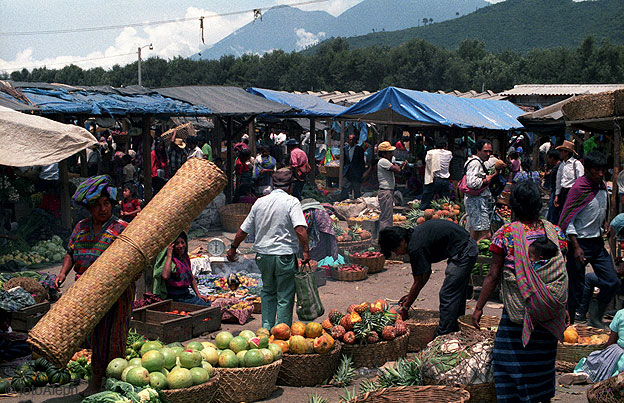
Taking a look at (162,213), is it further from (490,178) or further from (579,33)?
(579,33)

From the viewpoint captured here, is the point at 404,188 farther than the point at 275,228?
Yes

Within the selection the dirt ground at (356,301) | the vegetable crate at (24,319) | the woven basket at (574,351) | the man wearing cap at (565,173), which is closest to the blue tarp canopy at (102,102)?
the dirt ground at (356,301)

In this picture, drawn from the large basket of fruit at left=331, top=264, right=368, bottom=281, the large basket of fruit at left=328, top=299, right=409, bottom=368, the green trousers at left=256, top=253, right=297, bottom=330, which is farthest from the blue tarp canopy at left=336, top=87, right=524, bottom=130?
the large basket of fruit at left=328, top=299, right=409, bottom=368

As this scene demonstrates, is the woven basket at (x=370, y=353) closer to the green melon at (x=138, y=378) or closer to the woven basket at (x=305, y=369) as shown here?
the woven basket at (x=305, y=369)

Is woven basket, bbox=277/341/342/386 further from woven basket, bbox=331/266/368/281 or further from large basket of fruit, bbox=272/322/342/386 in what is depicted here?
woven basket, bbox=331/266/368/281

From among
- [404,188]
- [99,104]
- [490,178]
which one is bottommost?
[404,188]

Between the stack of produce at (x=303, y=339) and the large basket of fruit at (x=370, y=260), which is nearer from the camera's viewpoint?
the stack of produce at (x=303, y=339)

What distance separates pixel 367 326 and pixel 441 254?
3.02 feet

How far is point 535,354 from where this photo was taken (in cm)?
418

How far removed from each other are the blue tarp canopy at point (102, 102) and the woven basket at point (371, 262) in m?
4.91

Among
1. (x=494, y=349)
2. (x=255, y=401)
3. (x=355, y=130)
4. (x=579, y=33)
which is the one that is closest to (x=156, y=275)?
(x=255, y=401)

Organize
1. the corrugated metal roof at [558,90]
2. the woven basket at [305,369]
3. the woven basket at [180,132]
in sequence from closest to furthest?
the woven basket at [305,369], the woven basket at [180,132], the corrugated metal roof at [558,90]

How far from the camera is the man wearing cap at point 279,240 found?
6.08 m

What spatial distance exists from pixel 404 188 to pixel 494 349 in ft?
56.1
